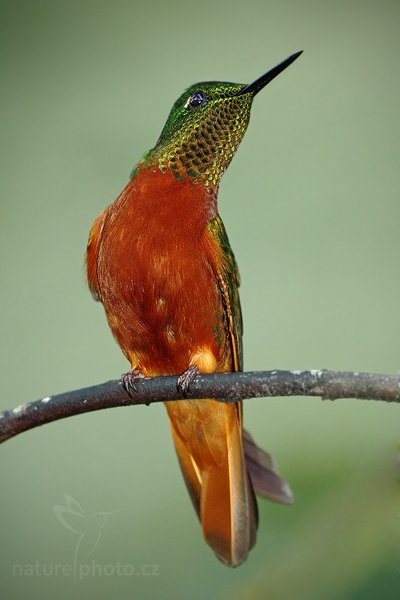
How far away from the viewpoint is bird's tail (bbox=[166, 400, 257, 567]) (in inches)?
81.0

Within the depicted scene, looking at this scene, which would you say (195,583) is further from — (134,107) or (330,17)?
(330,17)

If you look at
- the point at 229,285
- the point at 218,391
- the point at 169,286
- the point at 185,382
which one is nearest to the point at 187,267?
the point at 169,286

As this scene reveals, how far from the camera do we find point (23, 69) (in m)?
3.50

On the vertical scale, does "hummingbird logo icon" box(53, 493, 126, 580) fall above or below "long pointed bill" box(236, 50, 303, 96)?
below

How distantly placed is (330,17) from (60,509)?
2516mm

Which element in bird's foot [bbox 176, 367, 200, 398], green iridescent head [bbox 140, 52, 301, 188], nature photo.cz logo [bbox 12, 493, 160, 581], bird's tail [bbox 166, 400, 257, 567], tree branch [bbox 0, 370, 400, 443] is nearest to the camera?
tree branch [bbox 0, 370, 400, 443]

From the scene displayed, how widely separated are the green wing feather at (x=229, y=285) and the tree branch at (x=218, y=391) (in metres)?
0.30

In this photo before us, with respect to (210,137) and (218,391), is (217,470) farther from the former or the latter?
(210,137)

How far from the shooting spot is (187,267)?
181cm

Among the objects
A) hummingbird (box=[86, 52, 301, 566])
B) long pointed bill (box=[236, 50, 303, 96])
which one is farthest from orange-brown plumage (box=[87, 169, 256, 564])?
long pointed bill (box=[236, 50, 303, 96])

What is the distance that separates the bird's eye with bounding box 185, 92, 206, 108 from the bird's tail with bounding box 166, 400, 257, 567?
0.85 meters

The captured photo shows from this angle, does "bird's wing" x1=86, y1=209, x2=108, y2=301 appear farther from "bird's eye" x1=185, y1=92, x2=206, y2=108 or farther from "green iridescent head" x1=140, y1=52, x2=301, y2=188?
"bird's eye" x1=185, y1=92, x2=206, y2=108

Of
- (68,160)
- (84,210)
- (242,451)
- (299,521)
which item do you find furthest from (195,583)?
(68,160)

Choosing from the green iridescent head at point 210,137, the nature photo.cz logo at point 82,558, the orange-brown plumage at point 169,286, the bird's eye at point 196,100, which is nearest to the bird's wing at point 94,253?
the orange-brown plumage at point 169,286
